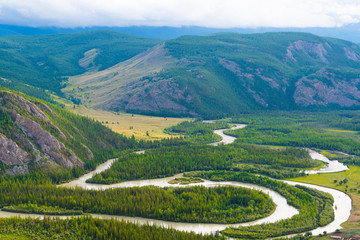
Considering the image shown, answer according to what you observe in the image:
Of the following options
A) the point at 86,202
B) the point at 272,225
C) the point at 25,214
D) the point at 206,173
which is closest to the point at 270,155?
the point at 206,173

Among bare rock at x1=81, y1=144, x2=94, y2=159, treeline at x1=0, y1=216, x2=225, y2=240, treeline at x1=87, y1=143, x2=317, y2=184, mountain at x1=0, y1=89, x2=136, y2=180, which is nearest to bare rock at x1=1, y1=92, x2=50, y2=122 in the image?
mountain at x1=0, y1=89, x2=136, y2=180

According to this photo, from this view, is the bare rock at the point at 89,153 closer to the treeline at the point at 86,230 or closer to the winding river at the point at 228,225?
the winding river at the point at 228,225

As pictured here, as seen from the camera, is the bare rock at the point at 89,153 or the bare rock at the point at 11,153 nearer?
the bare rock at the point at 11,153

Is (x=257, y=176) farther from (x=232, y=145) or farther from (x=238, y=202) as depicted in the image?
(x=232, y=145)

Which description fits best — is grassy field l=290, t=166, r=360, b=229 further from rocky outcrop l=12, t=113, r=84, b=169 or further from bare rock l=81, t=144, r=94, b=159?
rocky outcrop l=12, t=113, r=84, b=169

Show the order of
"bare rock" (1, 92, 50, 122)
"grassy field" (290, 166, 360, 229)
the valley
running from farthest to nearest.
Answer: "bare rock" (1, 92, 50, 122), "grassy field" (290, 166, 360, 229), the valley

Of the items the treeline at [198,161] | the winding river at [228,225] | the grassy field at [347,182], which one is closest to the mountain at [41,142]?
the winding river at [228,225]
